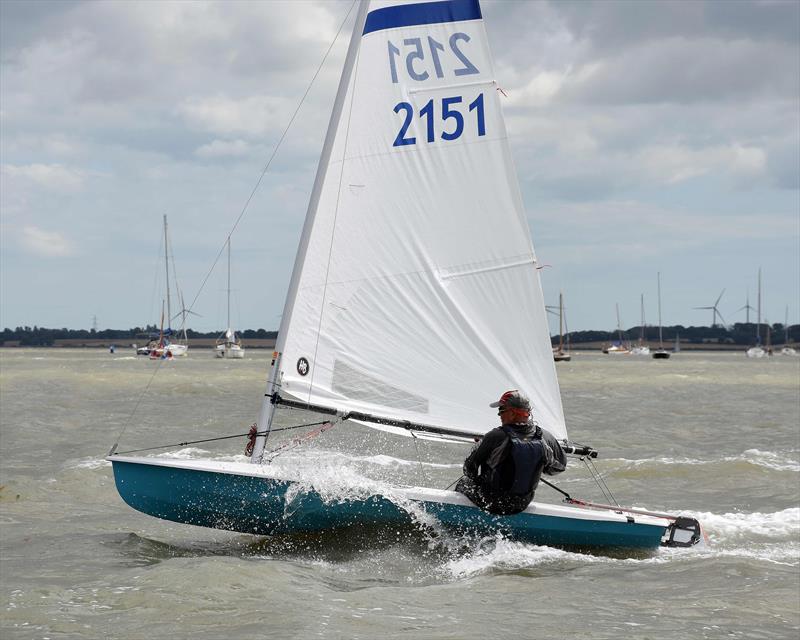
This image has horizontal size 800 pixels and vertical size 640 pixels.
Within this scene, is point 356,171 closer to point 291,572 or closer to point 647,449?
point 291,572

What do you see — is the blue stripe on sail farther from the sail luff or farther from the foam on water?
the foam on water

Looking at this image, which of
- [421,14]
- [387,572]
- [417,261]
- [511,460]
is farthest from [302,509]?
[421,14]

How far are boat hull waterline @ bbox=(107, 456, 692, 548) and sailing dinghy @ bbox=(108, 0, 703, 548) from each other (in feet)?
0.56

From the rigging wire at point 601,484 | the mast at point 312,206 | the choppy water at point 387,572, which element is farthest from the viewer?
the rigging wire at point 601,484

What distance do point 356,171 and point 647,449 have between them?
1045 centimetres

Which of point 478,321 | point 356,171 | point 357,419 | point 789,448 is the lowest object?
point 789,448

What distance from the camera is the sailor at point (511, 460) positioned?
7.95m

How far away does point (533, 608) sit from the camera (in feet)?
22.2

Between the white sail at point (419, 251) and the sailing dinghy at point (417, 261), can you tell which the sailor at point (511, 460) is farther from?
the white sail at point (419, 251)

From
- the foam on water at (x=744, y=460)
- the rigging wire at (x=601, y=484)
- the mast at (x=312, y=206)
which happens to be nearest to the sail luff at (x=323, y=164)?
the mast at (x=312, y=206)

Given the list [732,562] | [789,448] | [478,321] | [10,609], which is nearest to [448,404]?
[478,321]

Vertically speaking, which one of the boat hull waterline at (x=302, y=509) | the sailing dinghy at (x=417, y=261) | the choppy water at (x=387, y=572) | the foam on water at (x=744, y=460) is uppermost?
the sailing dinghy at (x=417, y=261)

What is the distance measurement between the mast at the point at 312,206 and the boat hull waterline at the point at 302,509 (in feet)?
1.76

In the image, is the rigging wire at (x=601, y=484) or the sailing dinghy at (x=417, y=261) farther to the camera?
the rigging wire at (x=601, y=484)
